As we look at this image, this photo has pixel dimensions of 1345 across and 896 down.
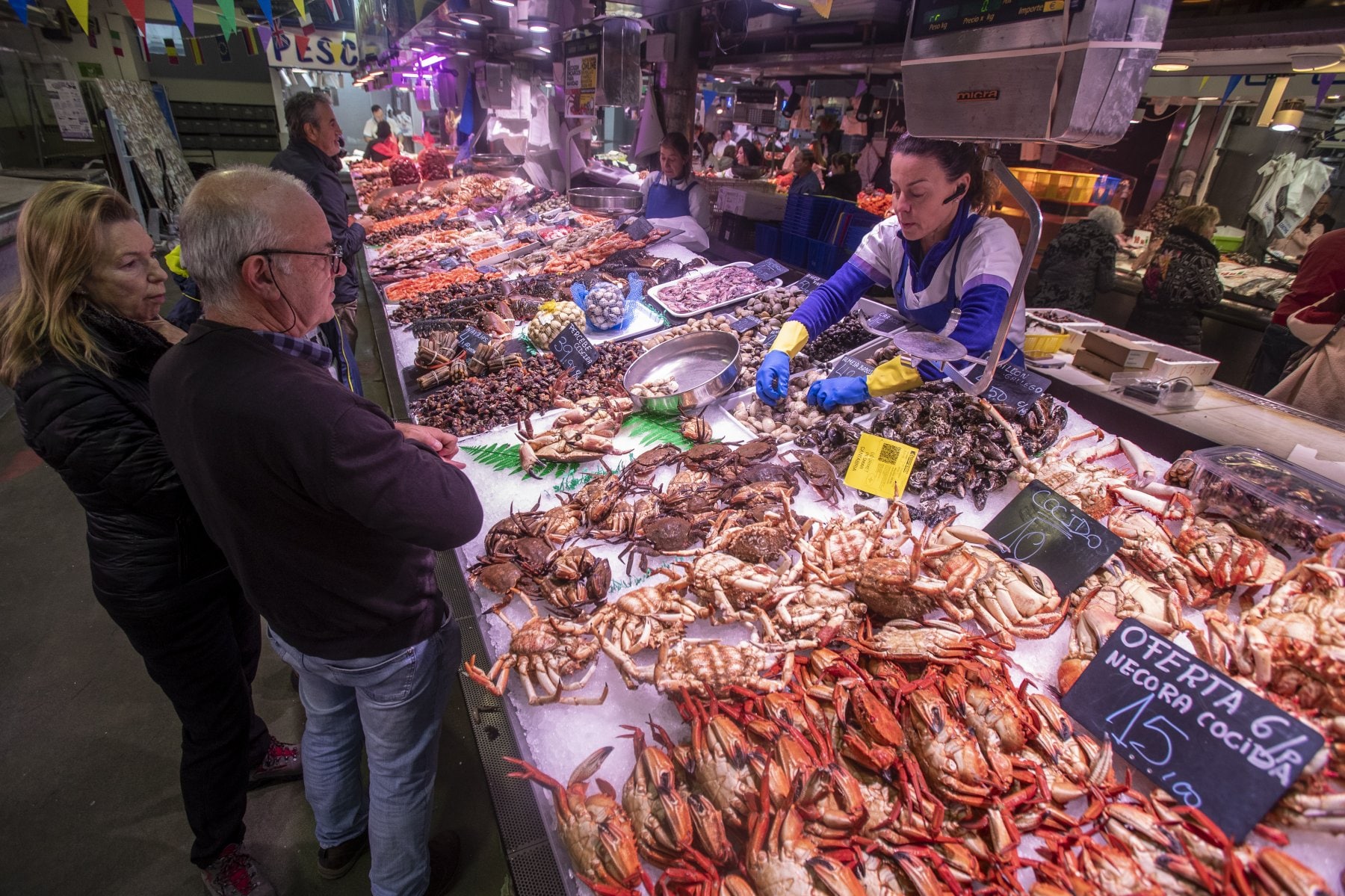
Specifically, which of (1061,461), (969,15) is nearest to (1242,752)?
(1061,461)

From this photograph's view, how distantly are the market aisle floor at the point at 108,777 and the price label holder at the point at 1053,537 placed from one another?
2.29 meters

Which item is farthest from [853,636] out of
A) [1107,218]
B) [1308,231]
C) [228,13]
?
[1308,231]

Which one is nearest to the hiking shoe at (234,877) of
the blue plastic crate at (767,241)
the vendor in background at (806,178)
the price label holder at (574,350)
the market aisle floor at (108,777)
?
the market aisle floor at (108,777)

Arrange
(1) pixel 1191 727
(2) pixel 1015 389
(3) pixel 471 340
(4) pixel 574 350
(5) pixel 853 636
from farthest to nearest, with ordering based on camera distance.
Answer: (3) pixel 471 340, (4) pixel 574 350, (2) pixel 1015 389, (5) pixel 853 636, (1) pixel 1191 727

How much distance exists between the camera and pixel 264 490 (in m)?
1.47

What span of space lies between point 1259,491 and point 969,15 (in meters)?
1.85

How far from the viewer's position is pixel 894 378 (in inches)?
110

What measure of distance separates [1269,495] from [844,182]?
25.3 feet

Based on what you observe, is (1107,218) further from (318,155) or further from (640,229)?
(318,155)

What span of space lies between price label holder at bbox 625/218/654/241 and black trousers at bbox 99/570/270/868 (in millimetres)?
4693

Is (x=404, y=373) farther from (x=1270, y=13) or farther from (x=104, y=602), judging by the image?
(x=1270, y=13)

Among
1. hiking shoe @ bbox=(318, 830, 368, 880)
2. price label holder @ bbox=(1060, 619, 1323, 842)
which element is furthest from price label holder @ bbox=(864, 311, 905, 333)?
hiking shoe @ bbox=(318, 830, 368, 880)

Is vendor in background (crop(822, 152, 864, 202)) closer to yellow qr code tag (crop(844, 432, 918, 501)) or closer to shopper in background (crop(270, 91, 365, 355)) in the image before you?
shopper in background (crop(270, 91, 365, 355))

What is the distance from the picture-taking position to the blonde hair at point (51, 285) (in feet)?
5.97
